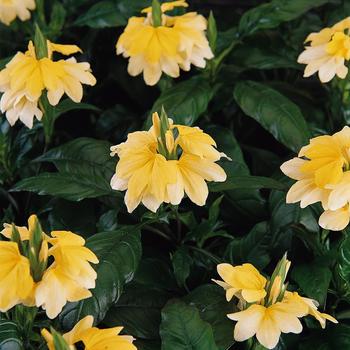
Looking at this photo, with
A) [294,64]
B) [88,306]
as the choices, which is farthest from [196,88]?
[88,306]

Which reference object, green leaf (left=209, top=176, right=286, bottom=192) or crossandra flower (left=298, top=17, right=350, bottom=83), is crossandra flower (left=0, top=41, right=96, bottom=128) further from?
crossandra flower (left=298, top=17, right=350, bottom=83)

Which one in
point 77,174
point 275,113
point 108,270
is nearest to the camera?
point 108,270

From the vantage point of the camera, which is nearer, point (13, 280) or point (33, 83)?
point (13, 280)

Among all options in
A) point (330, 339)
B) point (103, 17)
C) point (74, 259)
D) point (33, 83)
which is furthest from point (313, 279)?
point (103, 17)

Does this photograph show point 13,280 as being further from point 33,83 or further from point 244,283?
point 33,83

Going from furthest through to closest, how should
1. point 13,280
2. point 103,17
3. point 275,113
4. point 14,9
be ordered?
point 103,17, point 14,9, point 275,113, point 13,280

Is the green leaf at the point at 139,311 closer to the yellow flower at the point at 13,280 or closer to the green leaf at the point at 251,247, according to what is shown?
the green leaf at the point at 251,247

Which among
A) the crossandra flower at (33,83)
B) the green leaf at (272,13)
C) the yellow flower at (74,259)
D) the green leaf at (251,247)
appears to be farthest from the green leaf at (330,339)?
the green leaf at (272,13)
